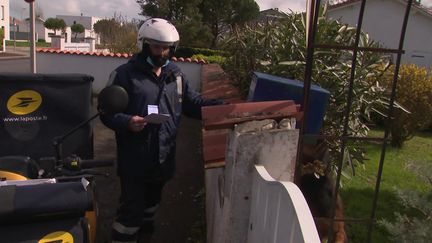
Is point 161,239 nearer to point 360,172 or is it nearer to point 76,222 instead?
point 76,222

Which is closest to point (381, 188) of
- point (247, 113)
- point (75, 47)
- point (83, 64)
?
point (247, 113)

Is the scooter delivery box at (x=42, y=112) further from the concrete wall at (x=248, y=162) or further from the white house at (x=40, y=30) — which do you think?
the white house at (x=40, y=30)

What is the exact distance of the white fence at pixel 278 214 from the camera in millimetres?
1467

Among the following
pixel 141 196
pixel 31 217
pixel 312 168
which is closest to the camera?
pixel 31 217

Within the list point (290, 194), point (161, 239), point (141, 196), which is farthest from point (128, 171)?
point (290, 194)

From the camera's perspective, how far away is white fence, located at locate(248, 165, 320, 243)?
147 cm

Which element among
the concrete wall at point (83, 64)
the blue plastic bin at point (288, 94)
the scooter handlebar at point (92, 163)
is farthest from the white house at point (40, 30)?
the scooter handlebar at point (92, 163)

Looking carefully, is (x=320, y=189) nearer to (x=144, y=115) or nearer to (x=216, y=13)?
(x=144, y=115)

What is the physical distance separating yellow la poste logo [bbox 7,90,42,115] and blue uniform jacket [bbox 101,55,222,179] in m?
0.55

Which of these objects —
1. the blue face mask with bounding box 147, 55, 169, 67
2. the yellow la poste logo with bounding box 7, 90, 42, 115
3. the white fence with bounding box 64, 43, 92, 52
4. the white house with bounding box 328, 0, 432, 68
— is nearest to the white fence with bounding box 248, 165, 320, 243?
the blue face mask with bounding box 147, 55, 169, 67

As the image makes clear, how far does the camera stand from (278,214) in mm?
1797

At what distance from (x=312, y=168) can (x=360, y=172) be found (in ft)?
11.2

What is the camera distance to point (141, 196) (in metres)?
3.35

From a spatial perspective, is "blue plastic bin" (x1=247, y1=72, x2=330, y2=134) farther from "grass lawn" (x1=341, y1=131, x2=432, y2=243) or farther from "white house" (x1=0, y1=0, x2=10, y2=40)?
"white house" (x1=0, y1=0, x2=10, y2=40)
